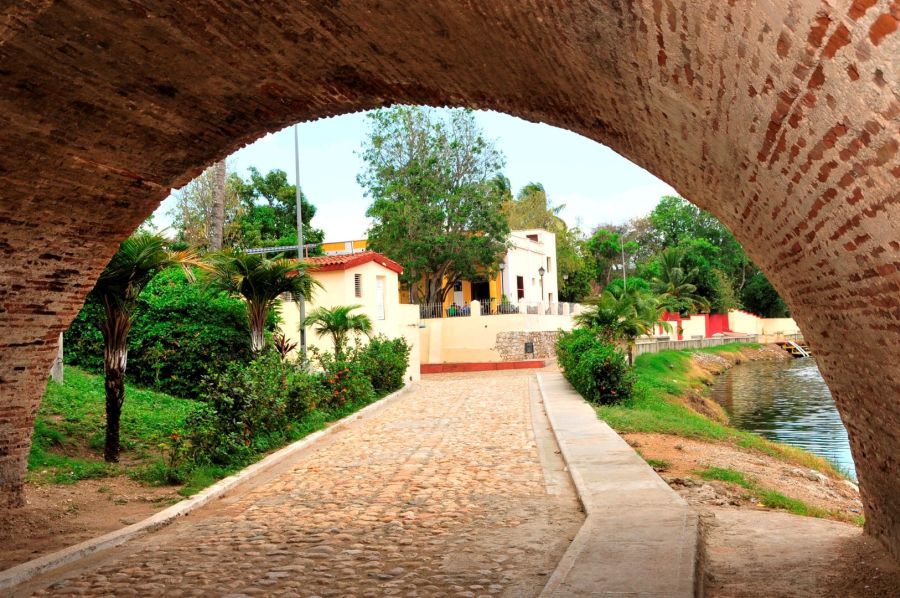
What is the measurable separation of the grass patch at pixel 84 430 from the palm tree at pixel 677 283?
45.8 m

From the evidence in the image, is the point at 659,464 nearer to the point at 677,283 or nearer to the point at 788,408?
the point at 788,408

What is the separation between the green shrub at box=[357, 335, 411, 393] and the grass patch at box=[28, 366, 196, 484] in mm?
5701

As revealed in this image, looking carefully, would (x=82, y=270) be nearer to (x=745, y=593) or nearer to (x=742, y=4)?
(x=745, y=593)

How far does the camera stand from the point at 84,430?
1177cm

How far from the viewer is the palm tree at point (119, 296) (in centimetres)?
1016

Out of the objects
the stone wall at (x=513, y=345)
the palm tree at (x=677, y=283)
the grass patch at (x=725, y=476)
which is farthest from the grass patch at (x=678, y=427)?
the palm tree at (x=677, y=283)

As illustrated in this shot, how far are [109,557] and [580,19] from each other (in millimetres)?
5391

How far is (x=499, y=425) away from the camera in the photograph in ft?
49.3

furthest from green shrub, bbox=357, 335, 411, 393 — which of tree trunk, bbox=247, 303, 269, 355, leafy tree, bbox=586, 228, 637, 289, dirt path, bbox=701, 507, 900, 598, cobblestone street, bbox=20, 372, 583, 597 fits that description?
leafy tree, bbox=586, 228, 637, 289

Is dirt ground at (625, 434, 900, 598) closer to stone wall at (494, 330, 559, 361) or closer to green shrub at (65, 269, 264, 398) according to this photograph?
green shrub at (65, 269, 264, 398)

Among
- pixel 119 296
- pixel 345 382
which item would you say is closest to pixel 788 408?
pixel 345 382

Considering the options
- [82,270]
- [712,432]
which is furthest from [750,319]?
[82,270]

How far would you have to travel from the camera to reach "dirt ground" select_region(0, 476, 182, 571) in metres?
6.85

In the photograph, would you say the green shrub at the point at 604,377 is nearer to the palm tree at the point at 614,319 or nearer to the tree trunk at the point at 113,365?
the palm tree at the point at 614,319
